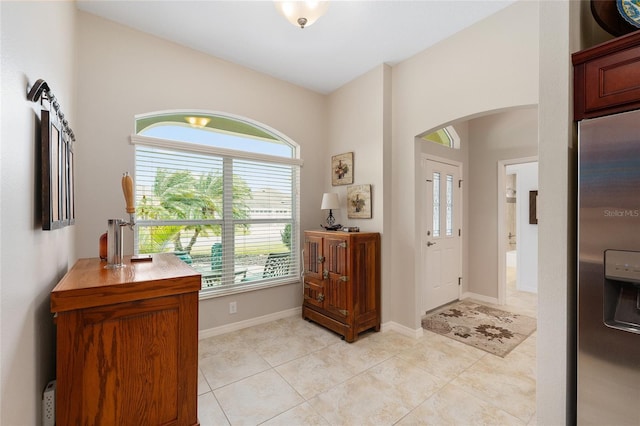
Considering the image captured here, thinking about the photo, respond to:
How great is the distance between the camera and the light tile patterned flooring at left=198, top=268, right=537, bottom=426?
1.82 metres

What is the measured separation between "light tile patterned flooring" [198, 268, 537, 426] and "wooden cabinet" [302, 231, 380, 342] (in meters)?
0.19

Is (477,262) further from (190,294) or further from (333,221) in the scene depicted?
(190,294)

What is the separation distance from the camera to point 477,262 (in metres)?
4.30

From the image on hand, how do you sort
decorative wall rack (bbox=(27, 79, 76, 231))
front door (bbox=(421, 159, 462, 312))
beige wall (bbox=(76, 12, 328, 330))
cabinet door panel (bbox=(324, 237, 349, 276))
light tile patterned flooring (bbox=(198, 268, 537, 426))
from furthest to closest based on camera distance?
Answer: front door (bbox=(421, 159, 462, 312)) → cabinet door panel (bbox=(324, 237, 349, 276)) → beige wall (bbox=(76, 12, 328, 330)) → light tile patterned flooring (bbox=(198, 268, 537, 426)) → decorative wall rack (bbox=(27, 79, 76, 231))

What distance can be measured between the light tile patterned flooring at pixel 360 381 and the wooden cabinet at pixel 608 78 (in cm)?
186

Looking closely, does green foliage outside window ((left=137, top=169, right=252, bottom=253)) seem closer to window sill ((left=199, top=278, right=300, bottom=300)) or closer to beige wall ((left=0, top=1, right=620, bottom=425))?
beige wall ((left=0, top=1, right=620, bottom=425))

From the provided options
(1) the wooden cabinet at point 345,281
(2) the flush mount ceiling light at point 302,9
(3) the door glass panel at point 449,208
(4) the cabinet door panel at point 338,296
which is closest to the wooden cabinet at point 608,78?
(2) the flush mount ceiling light at point 302,9

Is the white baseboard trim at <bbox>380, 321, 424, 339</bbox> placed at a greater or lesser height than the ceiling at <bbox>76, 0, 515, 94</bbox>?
lesser

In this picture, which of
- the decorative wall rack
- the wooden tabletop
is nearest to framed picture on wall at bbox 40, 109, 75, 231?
the decorative wall rack

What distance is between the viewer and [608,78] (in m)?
1.10

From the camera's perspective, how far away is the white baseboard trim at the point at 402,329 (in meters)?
3.01

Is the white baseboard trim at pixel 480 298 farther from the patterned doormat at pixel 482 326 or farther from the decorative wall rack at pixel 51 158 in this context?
the decorative wall rack at pixel 51 158

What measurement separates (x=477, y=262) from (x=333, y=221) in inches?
96.8

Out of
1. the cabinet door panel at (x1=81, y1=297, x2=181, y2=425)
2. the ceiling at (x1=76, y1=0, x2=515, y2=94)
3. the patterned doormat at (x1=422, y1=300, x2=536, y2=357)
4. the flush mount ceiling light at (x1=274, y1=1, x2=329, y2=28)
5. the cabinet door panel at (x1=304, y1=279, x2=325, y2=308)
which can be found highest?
the ceiling at (x1=76, y1=0, x2=515, y2=94)
